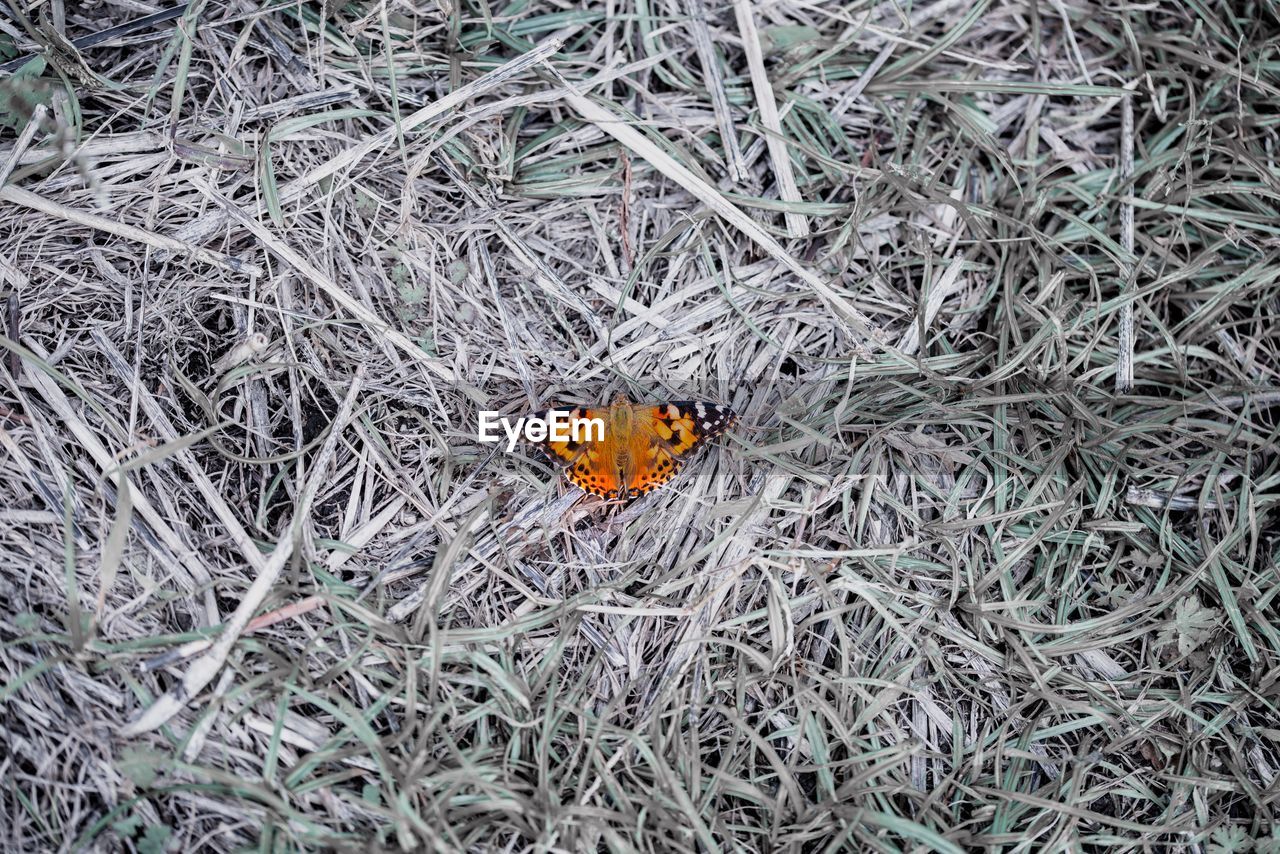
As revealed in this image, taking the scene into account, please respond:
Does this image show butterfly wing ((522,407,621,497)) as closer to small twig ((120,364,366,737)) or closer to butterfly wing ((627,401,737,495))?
butterfly wing ((627,401,737,495))

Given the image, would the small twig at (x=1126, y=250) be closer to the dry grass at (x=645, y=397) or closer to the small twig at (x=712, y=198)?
the dry grass at (x=645, y=397)

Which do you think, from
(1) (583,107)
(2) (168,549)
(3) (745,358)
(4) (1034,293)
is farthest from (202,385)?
(4) (1034,293)

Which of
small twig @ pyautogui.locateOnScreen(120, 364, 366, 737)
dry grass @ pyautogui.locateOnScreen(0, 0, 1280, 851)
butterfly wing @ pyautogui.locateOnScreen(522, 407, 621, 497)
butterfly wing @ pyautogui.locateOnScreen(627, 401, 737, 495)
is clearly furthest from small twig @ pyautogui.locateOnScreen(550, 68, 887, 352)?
small twig @ pyautogui.locateOnScreen(120, 364, 366, 737)

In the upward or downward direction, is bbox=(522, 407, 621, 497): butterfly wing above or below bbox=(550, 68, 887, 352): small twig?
below

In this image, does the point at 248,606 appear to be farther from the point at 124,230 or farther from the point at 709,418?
the point at 709,418

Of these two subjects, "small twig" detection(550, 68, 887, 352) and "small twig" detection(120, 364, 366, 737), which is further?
"small twig" detection(550, 68, 887, 352)

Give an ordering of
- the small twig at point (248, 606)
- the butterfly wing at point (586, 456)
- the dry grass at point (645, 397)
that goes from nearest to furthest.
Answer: the small twig at point (248, 606)
the dry grass at point (645, 397)
the butterfly wing at point (586, 456)

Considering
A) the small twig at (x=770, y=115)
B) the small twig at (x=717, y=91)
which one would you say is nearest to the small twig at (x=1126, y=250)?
the small twig at (x=770, y=115)

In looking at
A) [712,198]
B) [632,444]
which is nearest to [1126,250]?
[712,198]
